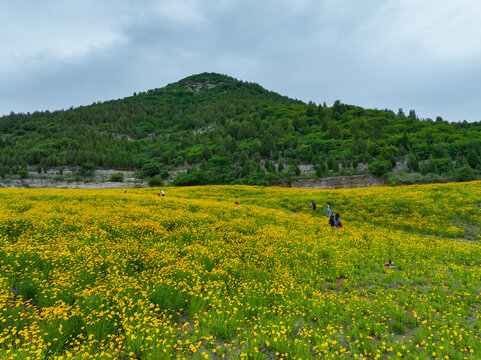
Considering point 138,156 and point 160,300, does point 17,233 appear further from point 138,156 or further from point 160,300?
point 138,156

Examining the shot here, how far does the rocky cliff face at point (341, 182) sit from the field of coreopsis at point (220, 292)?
6172cm

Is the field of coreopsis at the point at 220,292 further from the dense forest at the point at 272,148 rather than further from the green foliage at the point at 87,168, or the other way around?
the green foliage at the point at 87,168

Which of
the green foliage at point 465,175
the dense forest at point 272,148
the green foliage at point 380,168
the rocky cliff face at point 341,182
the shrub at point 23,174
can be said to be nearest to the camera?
the green foliage at point 465,175

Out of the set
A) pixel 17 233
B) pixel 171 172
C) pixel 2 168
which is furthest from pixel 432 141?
pixel 2 168

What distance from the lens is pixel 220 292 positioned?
8625mm

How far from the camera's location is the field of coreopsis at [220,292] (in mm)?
5898

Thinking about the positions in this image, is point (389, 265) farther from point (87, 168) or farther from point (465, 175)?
point (87, 168)

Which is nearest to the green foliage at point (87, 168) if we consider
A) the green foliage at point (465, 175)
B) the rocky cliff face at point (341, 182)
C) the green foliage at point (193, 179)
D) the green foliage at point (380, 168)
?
the green foliage at point (193, 179)

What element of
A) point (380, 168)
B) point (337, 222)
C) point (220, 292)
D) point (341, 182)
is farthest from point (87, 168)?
point (220, 292)

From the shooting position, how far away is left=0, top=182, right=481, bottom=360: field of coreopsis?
590cm

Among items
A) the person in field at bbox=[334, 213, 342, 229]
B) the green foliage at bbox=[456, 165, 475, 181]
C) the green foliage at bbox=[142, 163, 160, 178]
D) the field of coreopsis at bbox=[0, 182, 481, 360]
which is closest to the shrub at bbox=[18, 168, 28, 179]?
the green foliage at bbox=[142, 163, 160, 178]

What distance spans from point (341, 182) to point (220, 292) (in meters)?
78.0

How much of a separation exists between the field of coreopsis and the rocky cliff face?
61717 mm

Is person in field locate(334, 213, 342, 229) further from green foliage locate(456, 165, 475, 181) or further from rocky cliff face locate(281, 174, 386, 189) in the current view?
green foliage locate(456, 165, 475, 181)
